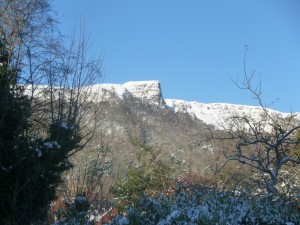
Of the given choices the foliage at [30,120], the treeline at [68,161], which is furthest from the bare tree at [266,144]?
the foliage at [30,120]

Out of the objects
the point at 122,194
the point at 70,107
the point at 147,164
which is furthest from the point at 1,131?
the point at 147,164

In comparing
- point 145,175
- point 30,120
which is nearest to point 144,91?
→ point 145,175

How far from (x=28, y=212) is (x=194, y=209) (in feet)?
13.0

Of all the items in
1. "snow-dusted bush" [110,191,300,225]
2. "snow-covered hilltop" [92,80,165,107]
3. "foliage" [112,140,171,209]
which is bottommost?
"foliage" [112,140,171,209]

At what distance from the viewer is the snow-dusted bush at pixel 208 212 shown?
3932 millimetres

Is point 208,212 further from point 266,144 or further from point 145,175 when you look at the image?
point 145,175

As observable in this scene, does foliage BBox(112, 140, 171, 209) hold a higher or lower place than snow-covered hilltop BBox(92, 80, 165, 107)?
lower

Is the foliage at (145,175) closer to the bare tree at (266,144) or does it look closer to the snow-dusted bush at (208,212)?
the bare tree at (266,144)

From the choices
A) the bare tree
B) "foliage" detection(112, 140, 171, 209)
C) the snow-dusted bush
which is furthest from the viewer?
"foliage" detection(112, 140, 171, 209)

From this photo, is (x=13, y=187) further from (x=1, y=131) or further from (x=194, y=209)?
(x=194, y=209)

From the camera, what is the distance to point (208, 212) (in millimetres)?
4086

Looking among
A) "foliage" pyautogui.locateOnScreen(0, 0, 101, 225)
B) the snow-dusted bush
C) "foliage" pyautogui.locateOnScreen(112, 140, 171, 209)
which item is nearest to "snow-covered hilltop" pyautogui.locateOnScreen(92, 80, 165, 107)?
"foliage" pyautogui.locateOnScreen(112, 140, 171, 209)

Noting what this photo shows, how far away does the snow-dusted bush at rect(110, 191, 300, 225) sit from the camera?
12.9 feet

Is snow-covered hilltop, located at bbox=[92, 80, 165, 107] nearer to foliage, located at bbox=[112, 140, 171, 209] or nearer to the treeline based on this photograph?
foliage, located at bbox=[112, 140, 171, 209]
